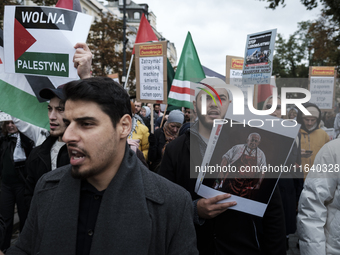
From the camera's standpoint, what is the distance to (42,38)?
279 centimetres

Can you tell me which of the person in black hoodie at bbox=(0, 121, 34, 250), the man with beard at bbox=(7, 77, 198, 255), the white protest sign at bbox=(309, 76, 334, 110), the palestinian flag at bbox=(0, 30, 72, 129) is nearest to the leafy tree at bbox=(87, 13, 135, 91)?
the white protest sign at bbox=(309, 76, 334, 110)

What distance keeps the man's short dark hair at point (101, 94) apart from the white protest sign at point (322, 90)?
7.56 metres

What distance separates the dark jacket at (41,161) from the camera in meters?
2.52

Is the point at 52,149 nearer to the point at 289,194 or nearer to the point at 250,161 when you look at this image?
the point at 250,161

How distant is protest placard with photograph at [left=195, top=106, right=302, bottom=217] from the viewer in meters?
1.88

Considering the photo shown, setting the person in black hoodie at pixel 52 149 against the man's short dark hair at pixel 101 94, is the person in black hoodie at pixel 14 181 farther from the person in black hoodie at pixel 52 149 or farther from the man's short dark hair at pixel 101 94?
the man's short dark hair at pixel 101 94

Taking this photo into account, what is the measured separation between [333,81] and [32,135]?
765cm

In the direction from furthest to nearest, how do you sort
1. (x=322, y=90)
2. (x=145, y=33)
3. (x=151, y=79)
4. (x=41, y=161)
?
(x=322, y=90), (x=145, y=33), (x=151, y=79), (x=41, y=161)

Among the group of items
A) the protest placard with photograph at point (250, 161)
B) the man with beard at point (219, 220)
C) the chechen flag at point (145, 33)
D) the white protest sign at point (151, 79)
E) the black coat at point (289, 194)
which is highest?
the chechen flag at point (145, 33)

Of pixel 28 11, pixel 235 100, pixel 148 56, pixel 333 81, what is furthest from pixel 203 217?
pixel 333 81

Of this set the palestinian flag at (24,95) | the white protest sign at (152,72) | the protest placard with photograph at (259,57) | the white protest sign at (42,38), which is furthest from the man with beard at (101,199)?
the white protest sign at (152,72)

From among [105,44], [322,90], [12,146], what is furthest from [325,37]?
[12,146]

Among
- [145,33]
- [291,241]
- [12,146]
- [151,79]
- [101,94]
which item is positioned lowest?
[291,241]

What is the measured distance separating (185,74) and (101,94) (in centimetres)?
564
